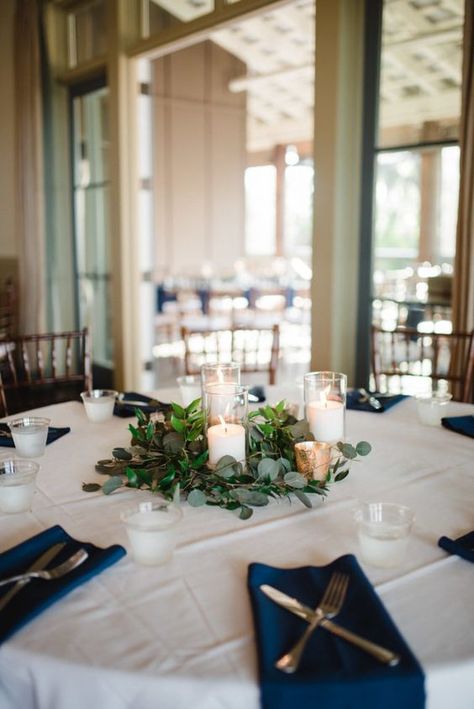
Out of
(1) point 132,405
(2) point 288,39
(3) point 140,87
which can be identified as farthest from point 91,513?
(2) point 288,39

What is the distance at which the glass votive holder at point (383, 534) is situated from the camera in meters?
1.09

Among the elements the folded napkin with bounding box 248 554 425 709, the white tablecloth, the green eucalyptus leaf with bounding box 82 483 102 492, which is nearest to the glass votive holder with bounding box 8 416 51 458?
the white tablecloth

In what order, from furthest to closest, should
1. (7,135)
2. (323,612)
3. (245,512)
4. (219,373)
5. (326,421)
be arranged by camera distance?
(7,135)
(219,373)
(326,421)
(245,512)
(323,612)

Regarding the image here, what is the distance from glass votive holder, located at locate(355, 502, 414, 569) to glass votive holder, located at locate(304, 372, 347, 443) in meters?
0.42

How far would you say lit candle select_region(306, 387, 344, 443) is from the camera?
1565mm

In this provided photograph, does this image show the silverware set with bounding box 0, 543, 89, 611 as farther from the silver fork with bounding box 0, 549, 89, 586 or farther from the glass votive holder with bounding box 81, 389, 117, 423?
the glass votive holder with bounding box 81, 389, 117, 423

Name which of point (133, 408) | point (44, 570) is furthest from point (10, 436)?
point (44, 570)

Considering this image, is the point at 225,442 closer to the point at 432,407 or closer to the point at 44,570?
the point at 44,570

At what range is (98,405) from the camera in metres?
1.97

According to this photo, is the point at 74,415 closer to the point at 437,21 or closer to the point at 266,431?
the point at 266,431

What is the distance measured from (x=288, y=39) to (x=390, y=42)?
5981 millimetres

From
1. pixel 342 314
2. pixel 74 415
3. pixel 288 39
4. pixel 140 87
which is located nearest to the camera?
pixel 74 415

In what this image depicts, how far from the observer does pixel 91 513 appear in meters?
1.33

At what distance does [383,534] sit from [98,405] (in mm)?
1093
